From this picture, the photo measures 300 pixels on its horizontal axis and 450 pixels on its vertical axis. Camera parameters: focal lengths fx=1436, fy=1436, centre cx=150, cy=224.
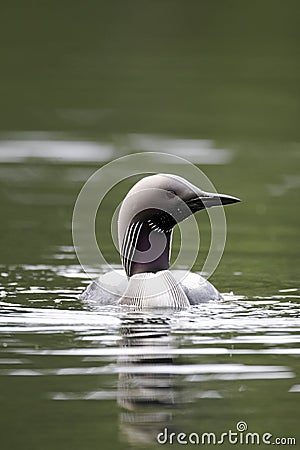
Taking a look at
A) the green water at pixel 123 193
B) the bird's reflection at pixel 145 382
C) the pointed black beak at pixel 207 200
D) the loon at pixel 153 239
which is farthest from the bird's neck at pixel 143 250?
the bird's reflection at pixel 145 382

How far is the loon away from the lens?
30.6 ft

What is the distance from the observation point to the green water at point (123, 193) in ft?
23.4

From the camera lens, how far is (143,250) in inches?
373

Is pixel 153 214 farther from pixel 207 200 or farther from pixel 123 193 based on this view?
pixel 123 193

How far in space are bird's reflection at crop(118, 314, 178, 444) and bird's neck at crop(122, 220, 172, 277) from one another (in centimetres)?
63

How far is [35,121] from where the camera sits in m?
18.7

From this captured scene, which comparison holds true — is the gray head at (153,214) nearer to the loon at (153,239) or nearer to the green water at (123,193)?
the loon at (153,239)

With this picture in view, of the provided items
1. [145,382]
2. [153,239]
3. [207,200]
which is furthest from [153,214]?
[145,382]

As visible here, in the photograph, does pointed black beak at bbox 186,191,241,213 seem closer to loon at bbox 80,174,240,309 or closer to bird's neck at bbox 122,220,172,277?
loon at bbox 80,174,240,309

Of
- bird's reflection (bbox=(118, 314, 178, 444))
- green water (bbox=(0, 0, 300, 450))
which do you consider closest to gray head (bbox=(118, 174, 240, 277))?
green water (bbox=(0, 0, 300, 450))

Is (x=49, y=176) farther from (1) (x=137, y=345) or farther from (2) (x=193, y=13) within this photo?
(2) (x=193, y=13)

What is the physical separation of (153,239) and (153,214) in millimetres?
194

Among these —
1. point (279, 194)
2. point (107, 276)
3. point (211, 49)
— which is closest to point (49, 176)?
point (279, 194)

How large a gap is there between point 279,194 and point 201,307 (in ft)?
16.9
